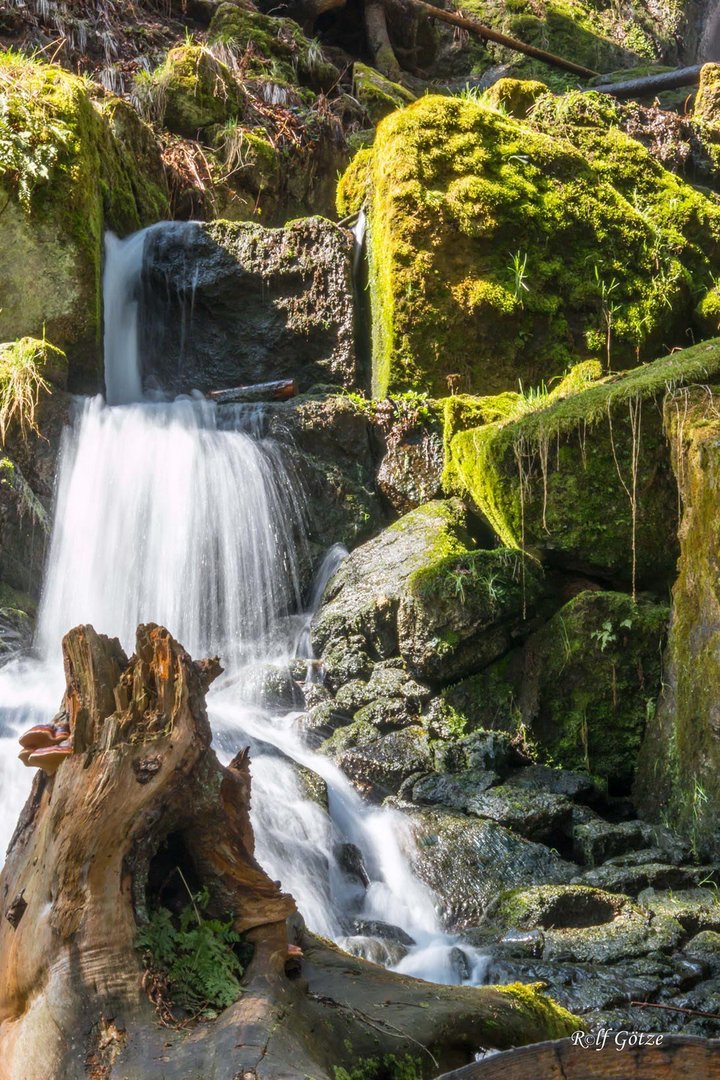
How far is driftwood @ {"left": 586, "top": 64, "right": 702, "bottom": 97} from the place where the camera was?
14.4 meters

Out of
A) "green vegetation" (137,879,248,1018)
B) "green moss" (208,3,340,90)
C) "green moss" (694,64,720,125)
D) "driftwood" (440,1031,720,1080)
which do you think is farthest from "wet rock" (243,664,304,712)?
"green moss" (208,3,340,90)

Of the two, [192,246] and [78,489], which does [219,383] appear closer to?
[192,246]

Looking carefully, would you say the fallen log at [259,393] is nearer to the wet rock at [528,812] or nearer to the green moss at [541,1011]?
the wet rock at [528,812]

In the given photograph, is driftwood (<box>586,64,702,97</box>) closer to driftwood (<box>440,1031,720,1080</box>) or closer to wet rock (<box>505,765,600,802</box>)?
wet rock (<box>505,765,600,802</box>)

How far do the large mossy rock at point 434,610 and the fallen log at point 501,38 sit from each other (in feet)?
38.8

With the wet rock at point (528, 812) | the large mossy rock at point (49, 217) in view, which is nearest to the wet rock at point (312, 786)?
the wet rock at point (528, 812)

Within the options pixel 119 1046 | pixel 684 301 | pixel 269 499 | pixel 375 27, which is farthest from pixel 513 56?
pixel 119 1046

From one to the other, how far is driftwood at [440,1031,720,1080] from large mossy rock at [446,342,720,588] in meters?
4.71

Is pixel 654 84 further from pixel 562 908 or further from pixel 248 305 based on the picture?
pixel 562 908

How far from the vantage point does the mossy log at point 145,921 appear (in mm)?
2195

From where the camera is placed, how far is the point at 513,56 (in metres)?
16.9

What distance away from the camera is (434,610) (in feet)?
22.5

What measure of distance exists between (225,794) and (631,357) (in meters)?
7.58

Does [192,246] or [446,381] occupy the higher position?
[192,246]
